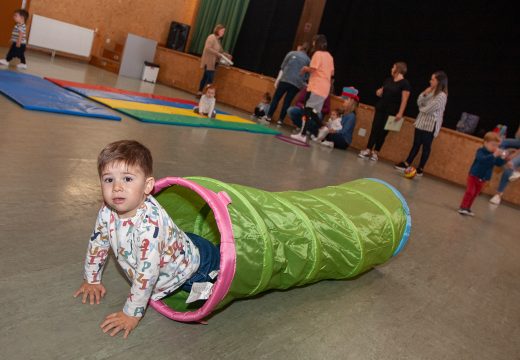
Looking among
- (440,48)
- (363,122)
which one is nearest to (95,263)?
(363,122)

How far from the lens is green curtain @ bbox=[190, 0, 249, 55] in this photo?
11562 millimetres

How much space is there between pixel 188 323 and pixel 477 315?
166 centimetres

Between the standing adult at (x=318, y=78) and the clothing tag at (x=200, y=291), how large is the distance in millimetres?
5728

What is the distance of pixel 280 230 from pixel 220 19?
35.6 feet

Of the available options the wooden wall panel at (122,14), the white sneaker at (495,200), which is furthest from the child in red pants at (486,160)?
the wooden wall panel at (122,14)

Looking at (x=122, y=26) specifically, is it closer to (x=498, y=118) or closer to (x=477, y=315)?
(x=498, y=118)

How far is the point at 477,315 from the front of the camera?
2527 millimetres

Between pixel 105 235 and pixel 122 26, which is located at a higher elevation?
pixel 122 26

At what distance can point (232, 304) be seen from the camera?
79.7 inches

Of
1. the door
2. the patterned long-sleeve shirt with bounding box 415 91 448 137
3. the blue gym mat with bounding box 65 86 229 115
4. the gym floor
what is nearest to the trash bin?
the door

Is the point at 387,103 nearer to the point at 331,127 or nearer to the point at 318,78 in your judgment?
the point at 331,127

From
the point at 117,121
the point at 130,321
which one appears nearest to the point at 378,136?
the point at 117,121

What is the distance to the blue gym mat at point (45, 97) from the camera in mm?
4670

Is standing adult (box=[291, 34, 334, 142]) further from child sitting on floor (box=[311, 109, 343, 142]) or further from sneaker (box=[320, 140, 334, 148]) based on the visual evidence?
sneaker (box=[320, 140, 334, 148])
